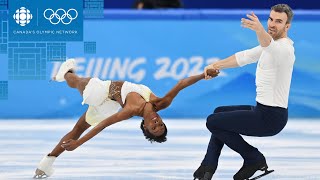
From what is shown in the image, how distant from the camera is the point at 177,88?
22.7 feet

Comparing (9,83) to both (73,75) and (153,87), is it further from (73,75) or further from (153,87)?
(73,75)

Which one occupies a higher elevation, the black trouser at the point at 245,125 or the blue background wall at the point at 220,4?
the black trouser at the point at 245,125

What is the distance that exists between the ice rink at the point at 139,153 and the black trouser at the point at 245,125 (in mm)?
480

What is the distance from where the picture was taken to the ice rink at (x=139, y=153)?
24.4 ft

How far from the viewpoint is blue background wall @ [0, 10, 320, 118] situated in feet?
39.1

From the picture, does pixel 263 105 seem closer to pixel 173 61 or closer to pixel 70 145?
pixel 70 145

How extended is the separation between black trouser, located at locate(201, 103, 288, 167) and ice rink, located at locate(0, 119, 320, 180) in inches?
18.9

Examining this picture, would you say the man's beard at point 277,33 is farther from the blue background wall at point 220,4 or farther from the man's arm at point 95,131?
the blue background wall at point 220,4

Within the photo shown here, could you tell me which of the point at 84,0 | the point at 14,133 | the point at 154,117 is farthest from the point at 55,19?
the point at 154,117

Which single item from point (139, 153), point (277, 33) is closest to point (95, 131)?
point (277, 33)

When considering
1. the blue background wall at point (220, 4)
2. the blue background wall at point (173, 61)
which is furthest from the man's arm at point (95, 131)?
the blue background wall at point (220, 4)

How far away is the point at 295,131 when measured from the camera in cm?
1067

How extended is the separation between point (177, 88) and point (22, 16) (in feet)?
18.9

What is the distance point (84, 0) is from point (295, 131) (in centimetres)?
357
